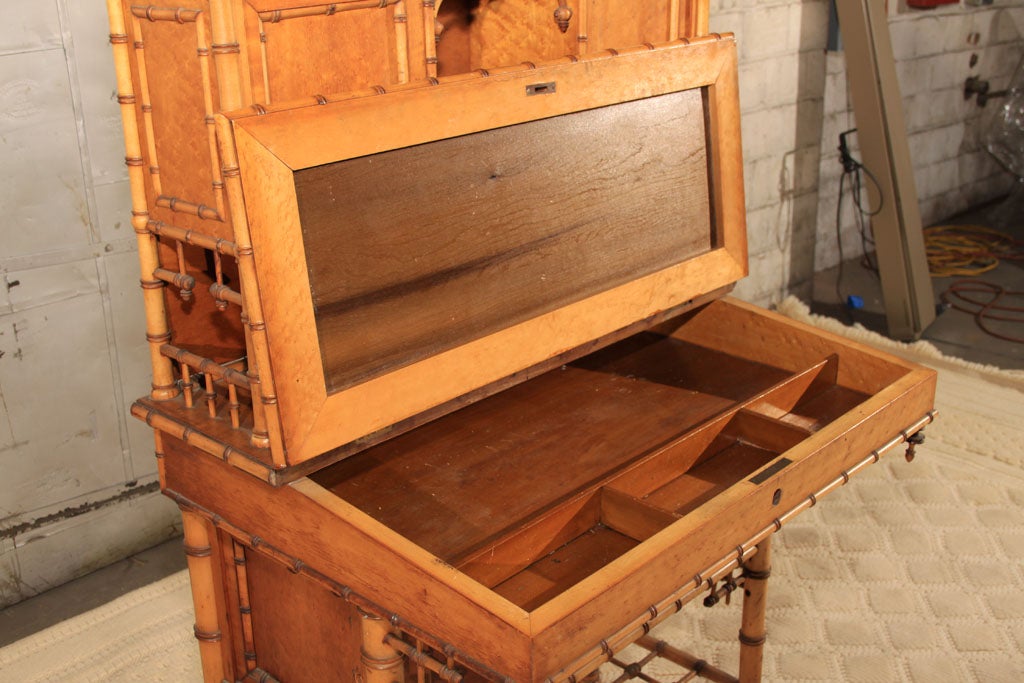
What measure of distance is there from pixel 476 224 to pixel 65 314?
142 centimetres

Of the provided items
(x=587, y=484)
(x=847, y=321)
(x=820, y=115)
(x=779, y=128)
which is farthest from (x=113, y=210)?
(x=847, y=321)

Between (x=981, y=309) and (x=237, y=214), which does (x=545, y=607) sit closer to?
(x=237, y=214)

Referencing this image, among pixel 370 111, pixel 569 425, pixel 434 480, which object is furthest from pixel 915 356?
pixel 370 111

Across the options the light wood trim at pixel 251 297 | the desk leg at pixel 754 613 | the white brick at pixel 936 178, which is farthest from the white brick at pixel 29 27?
the white brick at pixel 936 178

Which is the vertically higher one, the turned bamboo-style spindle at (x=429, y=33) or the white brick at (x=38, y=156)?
the turned bamboo-style spindle at (x=429, y=33)

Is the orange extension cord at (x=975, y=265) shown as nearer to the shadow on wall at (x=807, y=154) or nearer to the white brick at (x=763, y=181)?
the shadow on wall at (x=807, y=154)

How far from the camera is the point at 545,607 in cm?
141

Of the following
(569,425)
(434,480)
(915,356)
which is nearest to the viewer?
(434,480)

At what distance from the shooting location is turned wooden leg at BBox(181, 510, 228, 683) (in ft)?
6.50

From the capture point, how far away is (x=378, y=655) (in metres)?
1.67

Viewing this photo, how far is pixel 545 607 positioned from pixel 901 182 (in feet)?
12.0

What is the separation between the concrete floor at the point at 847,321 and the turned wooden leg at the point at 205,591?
884mm

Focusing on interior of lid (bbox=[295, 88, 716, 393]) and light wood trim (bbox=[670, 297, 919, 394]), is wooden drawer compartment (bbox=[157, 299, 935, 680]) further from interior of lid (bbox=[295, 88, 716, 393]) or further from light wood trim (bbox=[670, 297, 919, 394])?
interior of lid (bbox=[295, 88, 716, 393])

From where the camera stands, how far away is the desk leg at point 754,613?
2377 mm
